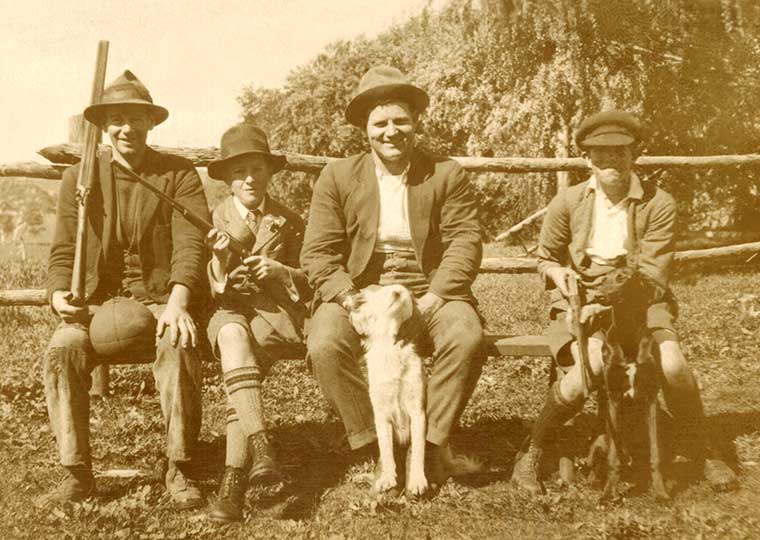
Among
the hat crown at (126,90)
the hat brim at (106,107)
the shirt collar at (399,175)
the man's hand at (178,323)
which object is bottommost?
the man's hand at (178,323)

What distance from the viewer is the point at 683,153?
1493 centimetres

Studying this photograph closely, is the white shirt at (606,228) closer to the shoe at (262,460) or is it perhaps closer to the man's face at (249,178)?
the man's face at (249,178)

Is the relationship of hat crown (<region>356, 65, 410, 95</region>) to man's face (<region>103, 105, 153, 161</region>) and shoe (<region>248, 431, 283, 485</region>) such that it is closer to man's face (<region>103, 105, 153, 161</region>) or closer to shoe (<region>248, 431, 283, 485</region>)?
man's face (<region>103, 105, 153, 161</region>)

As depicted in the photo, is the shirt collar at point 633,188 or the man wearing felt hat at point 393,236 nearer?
the man wearing felt hat at point 393,236

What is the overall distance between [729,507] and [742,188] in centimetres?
1225

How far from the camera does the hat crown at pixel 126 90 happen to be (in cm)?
425

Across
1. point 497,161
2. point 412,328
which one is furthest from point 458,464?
point 497,161

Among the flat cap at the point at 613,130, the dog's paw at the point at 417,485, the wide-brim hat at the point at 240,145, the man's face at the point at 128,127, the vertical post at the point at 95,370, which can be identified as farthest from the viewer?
the vertical post at the point at 95,370

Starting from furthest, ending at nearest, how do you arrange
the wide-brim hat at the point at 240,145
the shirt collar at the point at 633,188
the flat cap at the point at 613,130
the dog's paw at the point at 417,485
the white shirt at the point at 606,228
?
the wide-brim hat at the point at 240,145 < the white shirt at the point at 606,228 < the shirt collar at the point at 633,188 < the flat cap at the point at 613,130 < the dog's paw at the point at 417,485

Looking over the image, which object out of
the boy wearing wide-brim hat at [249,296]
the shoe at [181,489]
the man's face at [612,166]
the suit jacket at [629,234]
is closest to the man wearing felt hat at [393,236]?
the boy wearing wide-brim hat at [249,296]

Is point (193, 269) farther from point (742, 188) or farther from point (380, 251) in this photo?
point (742, 188)

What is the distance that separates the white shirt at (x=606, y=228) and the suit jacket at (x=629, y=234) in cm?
4

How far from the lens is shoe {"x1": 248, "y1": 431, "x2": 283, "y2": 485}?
3635mm

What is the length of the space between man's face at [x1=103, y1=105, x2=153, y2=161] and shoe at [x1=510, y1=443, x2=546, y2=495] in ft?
9.43
